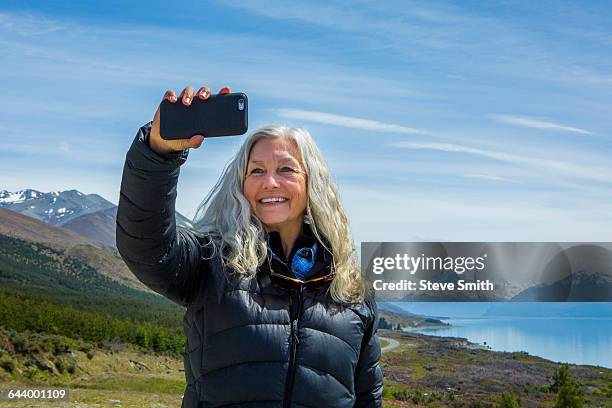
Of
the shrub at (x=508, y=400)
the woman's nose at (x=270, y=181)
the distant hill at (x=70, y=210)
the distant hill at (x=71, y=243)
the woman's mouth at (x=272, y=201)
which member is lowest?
the woman's mouth at (x=272, y=201)

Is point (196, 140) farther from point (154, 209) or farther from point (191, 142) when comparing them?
point (154, 209)

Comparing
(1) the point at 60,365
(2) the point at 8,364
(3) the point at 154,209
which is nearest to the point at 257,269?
(3) the point at 154,209

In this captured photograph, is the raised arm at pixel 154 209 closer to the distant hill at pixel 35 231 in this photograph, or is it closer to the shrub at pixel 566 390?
the shrub at pixel 566 390

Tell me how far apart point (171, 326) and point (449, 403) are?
18.6 metres

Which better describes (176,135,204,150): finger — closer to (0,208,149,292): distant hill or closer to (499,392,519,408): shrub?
(499,392,519,408): shrub

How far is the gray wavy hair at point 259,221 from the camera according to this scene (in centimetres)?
222

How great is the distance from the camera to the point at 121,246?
205 cm

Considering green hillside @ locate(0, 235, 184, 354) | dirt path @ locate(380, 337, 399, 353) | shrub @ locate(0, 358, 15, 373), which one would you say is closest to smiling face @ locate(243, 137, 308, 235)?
dirt path @ locate(380, 337, 399, 353)

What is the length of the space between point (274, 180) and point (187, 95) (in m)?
0.43

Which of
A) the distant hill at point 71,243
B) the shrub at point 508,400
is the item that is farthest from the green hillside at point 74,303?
the shrub at point 508,400

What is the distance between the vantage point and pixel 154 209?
1983 mm

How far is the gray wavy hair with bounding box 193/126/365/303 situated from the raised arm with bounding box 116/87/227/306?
14 cm

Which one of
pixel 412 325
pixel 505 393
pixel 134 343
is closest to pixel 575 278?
pixel 412 325

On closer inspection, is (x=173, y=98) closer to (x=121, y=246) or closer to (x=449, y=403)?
(x=121, y=246)
